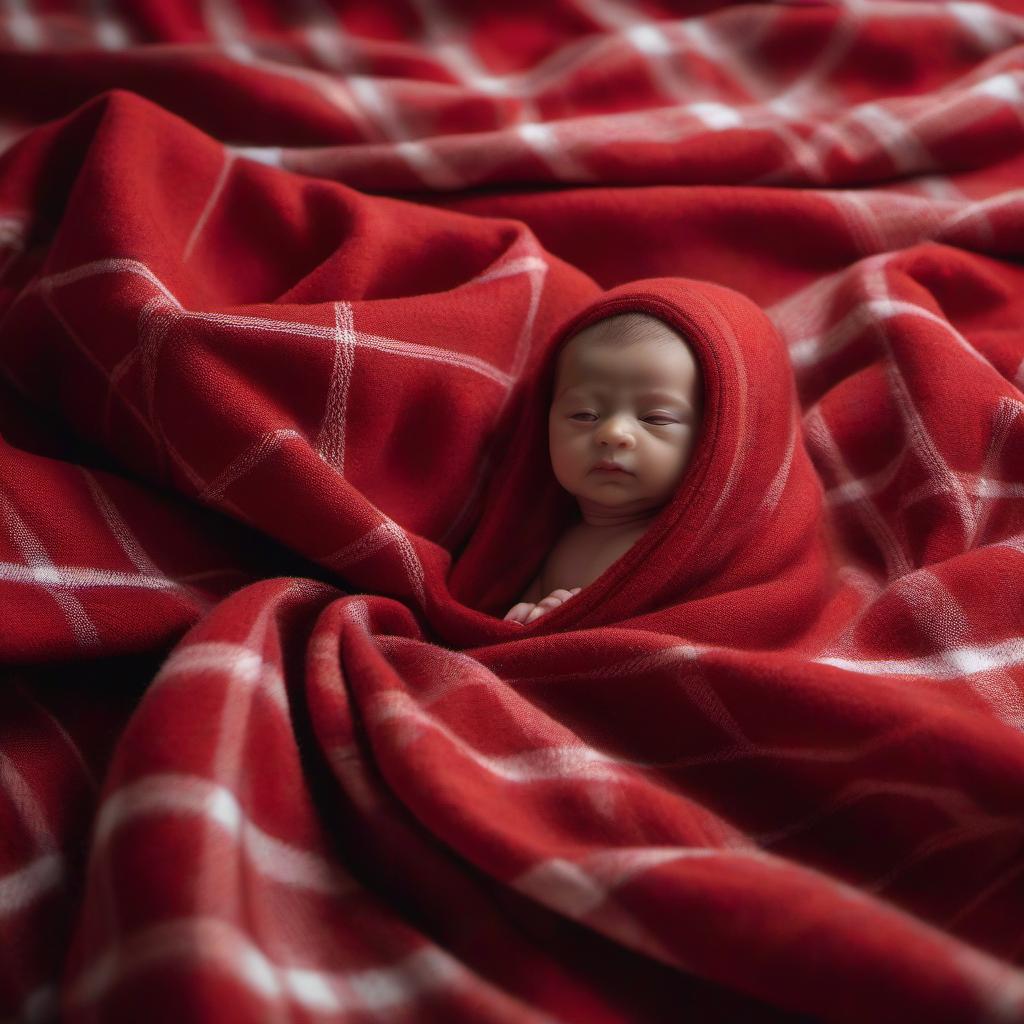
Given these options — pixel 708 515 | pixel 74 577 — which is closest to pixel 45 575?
pixel 74 577

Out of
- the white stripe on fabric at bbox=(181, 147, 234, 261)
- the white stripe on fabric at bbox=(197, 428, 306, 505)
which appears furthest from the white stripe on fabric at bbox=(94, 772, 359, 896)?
the white stripe on fabric at bbox=(181, 147, 234, 261)

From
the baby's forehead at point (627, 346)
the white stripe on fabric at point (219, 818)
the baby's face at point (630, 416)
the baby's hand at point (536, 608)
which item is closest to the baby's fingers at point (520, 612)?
the baby's hand at point (536, 608)

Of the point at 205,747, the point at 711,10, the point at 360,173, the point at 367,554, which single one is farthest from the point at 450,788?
the point at 711,10

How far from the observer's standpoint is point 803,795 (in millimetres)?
751

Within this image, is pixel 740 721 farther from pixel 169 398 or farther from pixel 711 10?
A: pixel 711 10

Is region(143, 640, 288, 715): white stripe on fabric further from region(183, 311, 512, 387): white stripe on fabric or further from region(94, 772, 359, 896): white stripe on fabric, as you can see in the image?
region(183, 311, 512, 387): white stripe on fabric

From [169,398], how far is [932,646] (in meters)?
0.65

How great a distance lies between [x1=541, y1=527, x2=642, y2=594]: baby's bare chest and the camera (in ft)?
3.28

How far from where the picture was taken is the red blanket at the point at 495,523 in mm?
651

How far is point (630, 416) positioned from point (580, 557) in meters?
0.14

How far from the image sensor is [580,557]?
1.02m

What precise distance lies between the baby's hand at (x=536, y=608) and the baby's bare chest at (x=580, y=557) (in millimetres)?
28

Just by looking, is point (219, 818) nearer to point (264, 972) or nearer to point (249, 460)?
point (264, 972)

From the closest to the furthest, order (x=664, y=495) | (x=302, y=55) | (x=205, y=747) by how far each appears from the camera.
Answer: (x=205, y=747) < (x=664, y=495) < (x=302, y=55)
